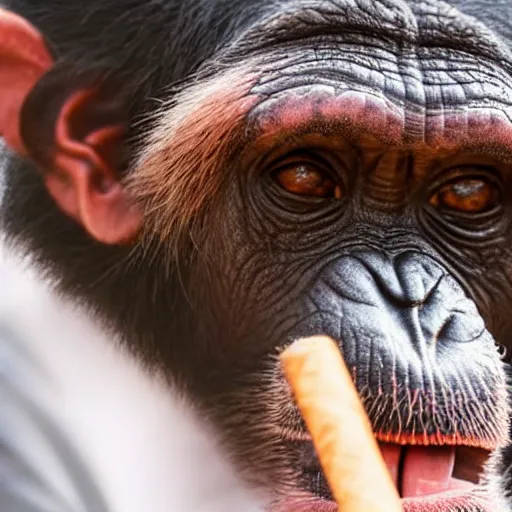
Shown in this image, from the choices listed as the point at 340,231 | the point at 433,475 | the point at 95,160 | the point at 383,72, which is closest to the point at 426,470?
the point at 433,475

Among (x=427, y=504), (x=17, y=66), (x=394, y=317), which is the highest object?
(x=17, y=66)

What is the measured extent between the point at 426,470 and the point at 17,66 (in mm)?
1452

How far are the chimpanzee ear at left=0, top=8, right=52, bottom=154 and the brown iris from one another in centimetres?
70

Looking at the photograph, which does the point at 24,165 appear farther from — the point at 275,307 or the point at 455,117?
the point at 455,117

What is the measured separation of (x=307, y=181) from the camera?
8.52 ft

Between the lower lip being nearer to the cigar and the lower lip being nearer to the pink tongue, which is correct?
the pink tongue

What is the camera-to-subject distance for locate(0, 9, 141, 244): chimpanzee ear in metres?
2.75

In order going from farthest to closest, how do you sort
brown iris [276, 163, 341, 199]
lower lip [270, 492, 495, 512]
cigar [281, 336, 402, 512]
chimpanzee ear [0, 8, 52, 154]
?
chimpanzee ear [0, 8, 52, 154], brown iris [276, 163, 341, 199], lower lip [270, 492, 495, 512], cigar [281, 336, 402, 512]

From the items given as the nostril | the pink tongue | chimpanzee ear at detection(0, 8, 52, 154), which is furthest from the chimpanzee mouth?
chimpanzee ear at detection(0, 8, 52, 154)

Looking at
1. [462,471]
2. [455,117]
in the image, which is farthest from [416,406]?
[455,117]

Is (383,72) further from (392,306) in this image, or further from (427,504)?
(427,504)

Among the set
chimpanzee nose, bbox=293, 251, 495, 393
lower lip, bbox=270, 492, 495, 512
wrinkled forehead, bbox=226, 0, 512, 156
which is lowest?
lower lip, bbox=270, 492, 495, 512

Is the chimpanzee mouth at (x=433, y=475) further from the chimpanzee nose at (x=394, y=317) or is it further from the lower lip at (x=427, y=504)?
the chimpanzee nose at (x=394, y=317)

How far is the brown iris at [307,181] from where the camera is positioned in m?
2.58
